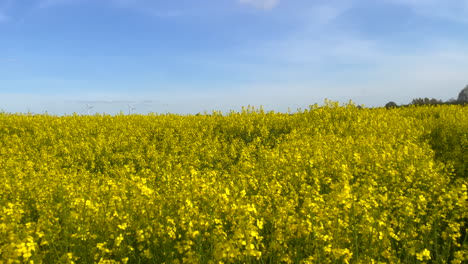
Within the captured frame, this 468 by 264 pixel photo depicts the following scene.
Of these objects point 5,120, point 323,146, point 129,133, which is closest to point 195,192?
point 323,146

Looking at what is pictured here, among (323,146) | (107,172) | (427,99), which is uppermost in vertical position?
(427,99)

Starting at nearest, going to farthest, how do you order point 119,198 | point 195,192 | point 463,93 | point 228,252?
point 228,252 < point 195,192 < point 119,198 < point 463,93

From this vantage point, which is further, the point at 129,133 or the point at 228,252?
the point at 129,133

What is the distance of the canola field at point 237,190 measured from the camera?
373cm

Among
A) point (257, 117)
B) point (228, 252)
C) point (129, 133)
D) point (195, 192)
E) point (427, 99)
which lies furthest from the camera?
point (427, 99)

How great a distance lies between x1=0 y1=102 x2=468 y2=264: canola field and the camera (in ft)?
12.3

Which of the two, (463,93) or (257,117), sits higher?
(463,93)

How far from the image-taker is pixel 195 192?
4.49m

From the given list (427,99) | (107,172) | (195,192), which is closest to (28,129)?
(107,172)

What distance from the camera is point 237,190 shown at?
5.35 meters

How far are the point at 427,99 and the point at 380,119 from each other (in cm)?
1226

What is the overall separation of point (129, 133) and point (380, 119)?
921 cm

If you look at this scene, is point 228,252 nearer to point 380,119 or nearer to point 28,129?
point 380,119

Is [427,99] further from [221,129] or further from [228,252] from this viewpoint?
[228,252]
